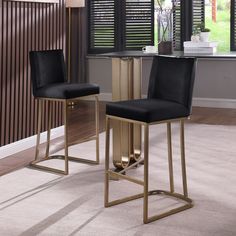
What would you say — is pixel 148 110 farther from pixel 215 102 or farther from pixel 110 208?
pixel 215 102

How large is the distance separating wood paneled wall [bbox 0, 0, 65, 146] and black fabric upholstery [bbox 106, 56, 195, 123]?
153 cm

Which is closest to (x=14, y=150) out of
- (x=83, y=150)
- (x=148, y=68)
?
(x=83, y=150)

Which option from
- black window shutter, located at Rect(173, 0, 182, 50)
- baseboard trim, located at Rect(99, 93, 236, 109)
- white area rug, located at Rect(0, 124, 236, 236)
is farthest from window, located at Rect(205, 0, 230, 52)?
white area rug, located at Rect(0, 124, 236, 236)

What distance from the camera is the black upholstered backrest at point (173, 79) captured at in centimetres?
321

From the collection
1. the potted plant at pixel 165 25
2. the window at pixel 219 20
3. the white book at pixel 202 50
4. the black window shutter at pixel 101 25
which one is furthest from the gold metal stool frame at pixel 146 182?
the black window shutter at pixel 101 25

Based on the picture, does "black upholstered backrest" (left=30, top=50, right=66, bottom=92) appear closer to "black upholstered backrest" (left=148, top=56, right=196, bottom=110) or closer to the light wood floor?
the light wood floor

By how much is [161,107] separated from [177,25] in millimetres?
4352

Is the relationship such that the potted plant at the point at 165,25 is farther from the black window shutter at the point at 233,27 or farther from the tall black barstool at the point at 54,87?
the tall black barstool at the point at 54,87

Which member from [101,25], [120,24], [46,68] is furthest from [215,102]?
[46,68]

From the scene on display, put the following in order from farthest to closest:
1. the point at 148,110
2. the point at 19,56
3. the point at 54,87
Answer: the point at 19,56 → the point at 54,87 → the point at 148,110

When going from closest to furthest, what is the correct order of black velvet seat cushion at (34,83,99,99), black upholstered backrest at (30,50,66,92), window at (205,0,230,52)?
black velvet seat cushion at (34,83,99,99)
black upholstered backrest at (30,50,66,92)
window at (205,0,230,52)

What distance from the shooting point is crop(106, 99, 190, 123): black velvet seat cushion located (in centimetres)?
296

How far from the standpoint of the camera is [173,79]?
3301mm

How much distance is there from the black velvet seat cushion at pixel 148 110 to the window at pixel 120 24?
13.8 feet
